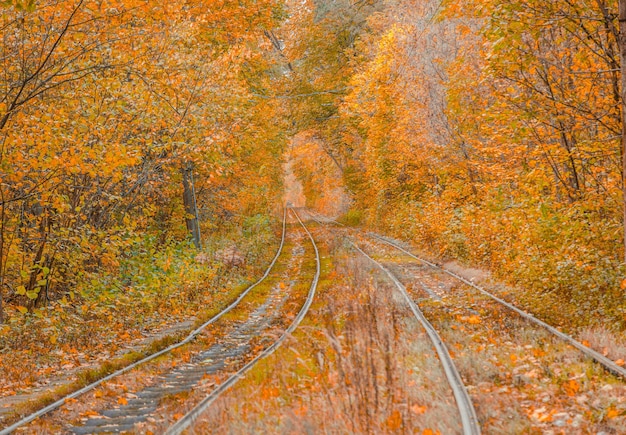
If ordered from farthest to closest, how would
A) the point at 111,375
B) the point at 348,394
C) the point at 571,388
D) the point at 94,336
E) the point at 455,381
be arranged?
the point at 94,336 → the point at 111,375 → the point at 455,381 → the point at 571,388 → the point at 348,394

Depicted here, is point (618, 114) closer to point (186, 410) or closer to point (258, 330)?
point (258, 330)

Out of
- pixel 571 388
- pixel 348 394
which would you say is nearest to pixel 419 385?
pixel 571 388

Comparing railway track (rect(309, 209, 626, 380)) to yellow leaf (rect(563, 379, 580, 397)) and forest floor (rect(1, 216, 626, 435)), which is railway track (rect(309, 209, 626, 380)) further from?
yellow leaf (rect(563, 379, 580, 397))

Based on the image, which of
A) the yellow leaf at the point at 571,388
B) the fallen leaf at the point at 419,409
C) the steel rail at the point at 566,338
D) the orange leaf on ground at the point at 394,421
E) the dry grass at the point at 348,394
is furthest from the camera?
the steel rail at the point at 566,338

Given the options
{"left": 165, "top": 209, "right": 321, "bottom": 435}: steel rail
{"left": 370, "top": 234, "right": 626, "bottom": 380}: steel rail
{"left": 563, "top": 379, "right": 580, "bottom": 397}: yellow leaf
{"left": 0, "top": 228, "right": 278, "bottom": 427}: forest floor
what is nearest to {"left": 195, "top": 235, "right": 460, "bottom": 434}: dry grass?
{"left": 165, "top": 209, "right": 321, "bottom": 435}: steel rail

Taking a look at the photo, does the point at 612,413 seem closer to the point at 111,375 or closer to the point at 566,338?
the point at 566,338

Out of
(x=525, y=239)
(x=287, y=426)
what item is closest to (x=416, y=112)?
(x=525, y=239)

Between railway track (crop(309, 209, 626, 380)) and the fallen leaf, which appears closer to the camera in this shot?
the fallen leaf

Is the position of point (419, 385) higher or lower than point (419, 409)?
lower

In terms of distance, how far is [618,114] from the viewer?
10.7m

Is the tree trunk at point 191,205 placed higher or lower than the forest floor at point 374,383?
higher

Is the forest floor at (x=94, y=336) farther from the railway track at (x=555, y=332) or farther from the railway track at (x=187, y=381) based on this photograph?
the railway track at (x=555, y=332)

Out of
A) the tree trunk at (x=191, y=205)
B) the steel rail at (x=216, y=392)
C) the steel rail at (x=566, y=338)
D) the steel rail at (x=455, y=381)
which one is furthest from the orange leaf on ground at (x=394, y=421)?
the tree trunk at (x=191, y=205)

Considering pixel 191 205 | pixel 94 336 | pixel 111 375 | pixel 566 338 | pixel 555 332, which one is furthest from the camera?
pixel 191 205
